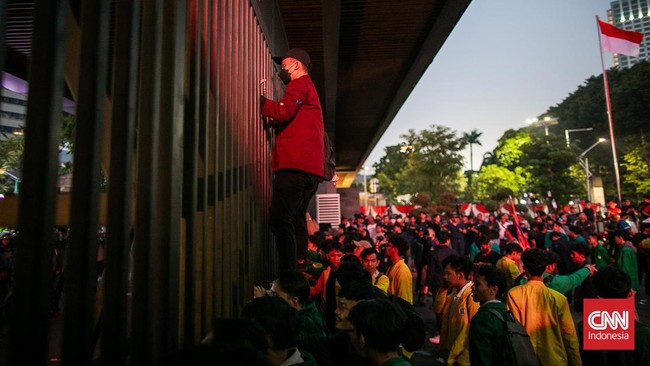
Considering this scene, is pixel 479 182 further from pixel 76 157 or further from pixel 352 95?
pixel 76 157

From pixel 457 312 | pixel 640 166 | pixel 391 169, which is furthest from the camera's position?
pixel 391 169

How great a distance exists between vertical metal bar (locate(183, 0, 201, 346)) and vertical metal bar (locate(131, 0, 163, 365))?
0.92 ft

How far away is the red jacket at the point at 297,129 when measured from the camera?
341cm

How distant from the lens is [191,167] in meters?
1.92

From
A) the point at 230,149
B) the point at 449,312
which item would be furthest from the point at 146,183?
the point at 449,312

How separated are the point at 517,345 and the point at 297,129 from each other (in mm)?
2459

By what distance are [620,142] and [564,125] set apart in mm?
21546

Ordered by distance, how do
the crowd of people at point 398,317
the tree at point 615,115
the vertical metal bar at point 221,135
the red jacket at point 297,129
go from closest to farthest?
the crowd of people at point 398,317, the vertical metal bar at point 221,135, the red jacket at point 297,129, the tree at point 615,115

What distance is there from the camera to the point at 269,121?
12.9 feet

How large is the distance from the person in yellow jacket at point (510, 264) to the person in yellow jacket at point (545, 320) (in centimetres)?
200

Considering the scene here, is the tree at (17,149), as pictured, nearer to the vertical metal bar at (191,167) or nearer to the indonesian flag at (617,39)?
the vertical metal bar at (191,167)

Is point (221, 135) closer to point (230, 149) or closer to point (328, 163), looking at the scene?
point (230, 149)

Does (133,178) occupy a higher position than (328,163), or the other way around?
(328,163)

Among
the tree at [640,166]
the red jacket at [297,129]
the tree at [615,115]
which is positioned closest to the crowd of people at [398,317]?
the red jacket at [297,129]
